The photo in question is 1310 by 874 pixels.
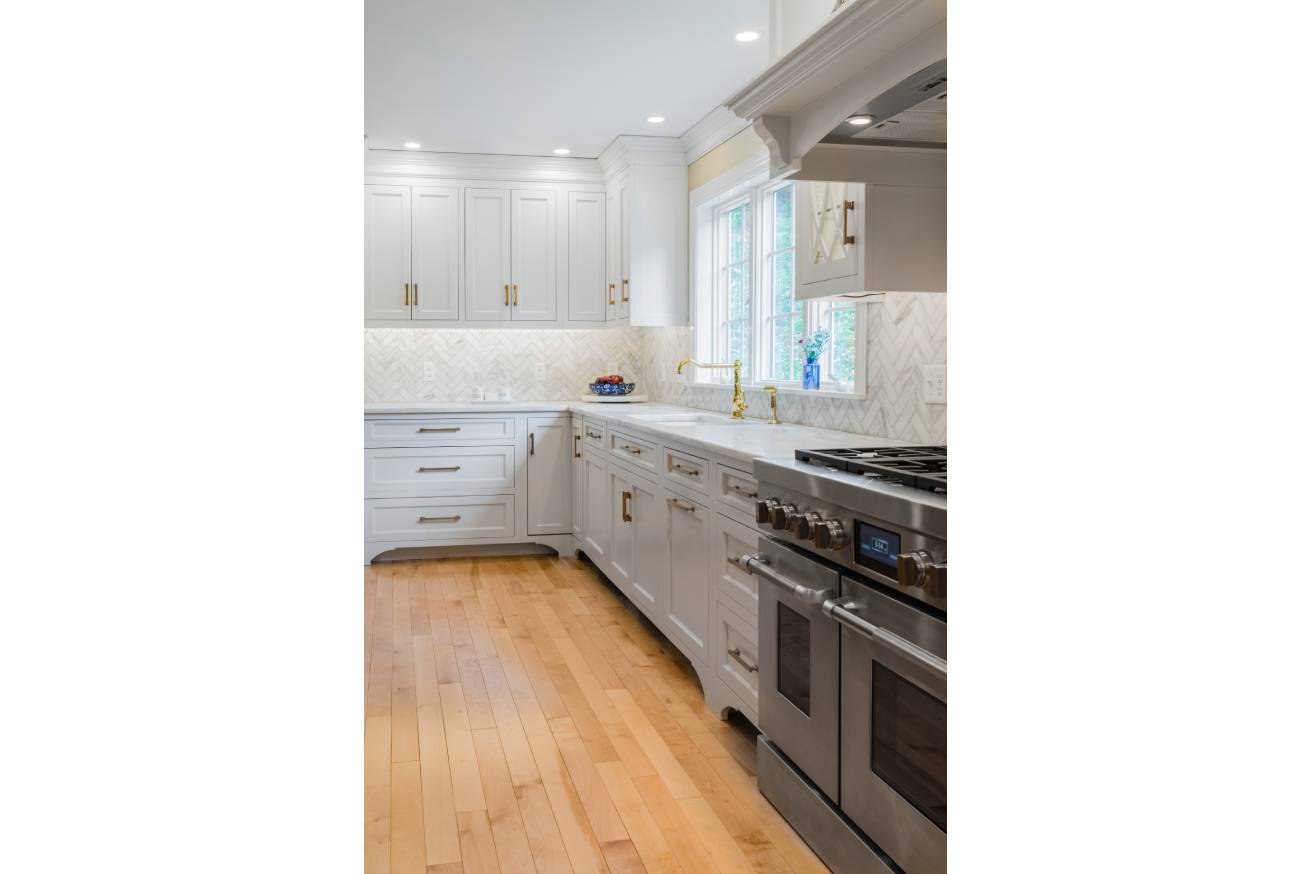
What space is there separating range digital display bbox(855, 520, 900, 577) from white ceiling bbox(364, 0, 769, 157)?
205 cm

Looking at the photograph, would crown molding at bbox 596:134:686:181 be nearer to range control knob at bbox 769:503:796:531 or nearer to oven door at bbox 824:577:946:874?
range control knob at bbox 769:503:796:531

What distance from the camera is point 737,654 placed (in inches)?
108

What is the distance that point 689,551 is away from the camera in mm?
3195

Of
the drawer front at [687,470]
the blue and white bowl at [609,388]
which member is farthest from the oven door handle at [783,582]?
the blue and white bowl at [609,388]

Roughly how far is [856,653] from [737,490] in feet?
3.04

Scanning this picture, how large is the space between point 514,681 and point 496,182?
329 centimetres

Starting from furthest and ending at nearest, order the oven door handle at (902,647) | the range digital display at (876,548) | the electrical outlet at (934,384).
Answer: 1. the electrical outlet at (934,384)
2. the range digital display at (876,548)
3. the oven door handle at (902,647)

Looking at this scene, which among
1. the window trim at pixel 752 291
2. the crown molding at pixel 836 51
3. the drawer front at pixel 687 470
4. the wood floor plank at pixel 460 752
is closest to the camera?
the crown molding at pixel 836 51

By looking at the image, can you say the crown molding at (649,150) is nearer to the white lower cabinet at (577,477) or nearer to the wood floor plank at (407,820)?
the white lower cabinet at (577,477)

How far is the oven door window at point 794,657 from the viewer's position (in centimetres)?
210

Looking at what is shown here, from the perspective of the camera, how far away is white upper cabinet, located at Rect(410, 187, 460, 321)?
5.50m

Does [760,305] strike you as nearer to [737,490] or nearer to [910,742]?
[737,490]
